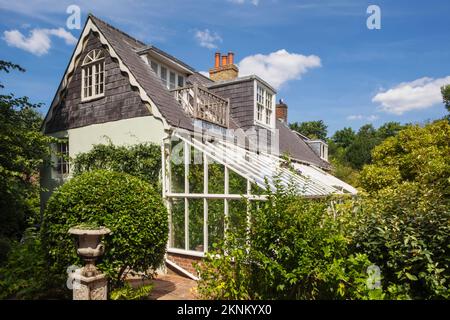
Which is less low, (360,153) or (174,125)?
(360,153)

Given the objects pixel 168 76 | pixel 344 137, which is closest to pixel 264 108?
pixel 168 76

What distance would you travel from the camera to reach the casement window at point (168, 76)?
1313 cm

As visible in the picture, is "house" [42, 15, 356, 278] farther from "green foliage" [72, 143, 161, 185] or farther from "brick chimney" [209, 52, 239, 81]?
"brick chimney" [209, 52, 239, 81]

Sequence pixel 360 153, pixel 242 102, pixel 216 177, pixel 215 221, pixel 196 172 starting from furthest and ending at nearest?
1. pixel 360 153
2. pixel 242 102
3. pixel 196 172
4. pixel 216 177
5. pixel 215 221

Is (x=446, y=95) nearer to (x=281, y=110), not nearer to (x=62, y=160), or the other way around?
(x=281, y=110)

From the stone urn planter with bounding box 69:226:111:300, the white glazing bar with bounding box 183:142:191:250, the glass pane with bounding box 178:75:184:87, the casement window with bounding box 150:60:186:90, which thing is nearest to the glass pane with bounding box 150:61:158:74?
the casement window with bounding box 150:60:186:90

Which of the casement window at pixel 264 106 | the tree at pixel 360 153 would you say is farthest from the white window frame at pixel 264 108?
the tree at pixel 360 153

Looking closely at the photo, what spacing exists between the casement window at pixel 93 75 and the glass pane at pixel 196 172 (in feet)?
16.8

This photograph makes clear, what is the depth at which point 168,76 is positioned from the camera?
1384 centimetres

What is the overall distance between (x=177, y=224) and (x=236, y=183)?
8.83ft

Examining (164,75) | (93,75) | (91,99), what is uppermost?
(164,75)

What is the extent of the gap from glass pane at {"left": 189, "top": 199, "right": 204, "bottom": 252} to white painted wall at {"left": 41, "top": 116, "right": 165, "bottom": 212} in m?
2.59
